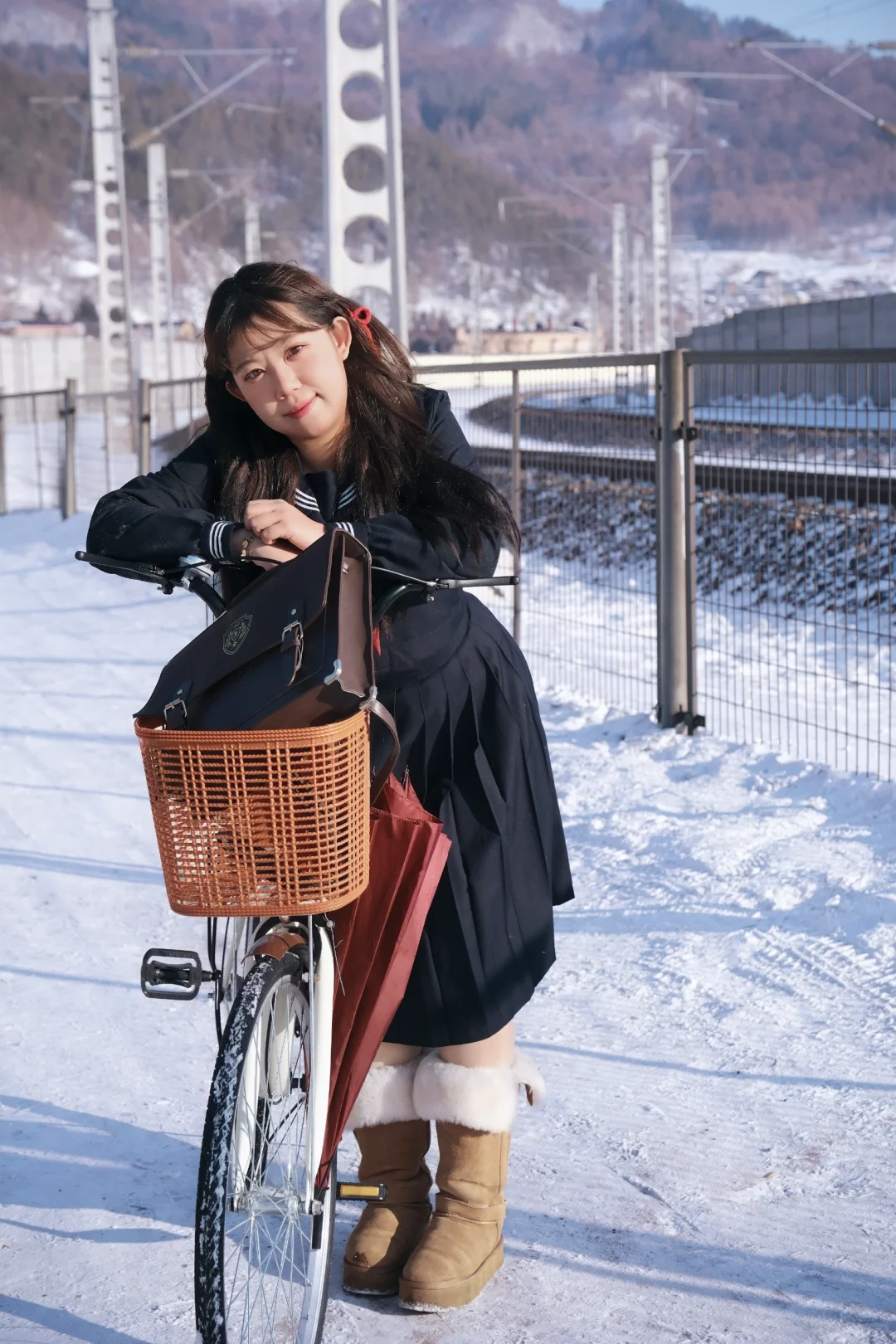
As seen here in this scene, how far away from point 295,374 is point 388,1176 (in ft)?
4.63

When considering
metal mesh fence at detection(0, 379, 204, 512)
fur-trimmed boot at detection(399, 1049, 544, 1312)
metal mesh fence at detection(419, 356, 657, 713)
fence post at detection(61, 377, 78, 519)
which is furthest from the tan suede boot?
fence post at detection(61, 377, 78, 519)

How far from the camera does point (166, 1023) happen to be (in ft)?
13.9

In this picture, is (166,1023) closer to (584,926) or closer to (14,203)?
(584,926)

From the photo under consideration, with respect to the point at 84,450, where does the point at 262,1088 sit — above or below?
below

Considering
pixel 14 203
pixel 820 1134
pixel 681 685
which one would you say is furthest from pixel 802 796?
pixel 14 203

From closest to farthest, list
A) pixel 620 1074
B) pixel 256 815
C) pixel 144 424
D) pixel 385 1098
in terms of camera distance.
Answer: pixel 256 815, pixel 385 1098, pixel 620 1074, pixel 144 424

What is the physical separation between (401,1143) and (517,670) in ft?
2.83

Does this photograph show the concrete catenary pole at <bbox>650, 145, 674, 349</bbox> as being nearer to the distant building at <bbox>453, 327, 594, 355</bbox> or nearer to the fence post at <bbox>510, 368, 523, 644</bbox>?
the fence post at <bbox>510, 368, 523, 644</bbox>

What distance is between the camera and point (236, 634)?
229 centimetres

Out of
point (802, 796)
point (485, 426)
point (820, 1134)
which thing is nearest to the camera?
point (820, 1134)

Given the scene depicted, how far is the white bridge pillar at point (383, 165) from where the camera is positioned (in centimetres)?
2855

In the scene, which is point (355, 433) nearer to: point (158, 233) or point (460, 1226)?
point (460, 1226)

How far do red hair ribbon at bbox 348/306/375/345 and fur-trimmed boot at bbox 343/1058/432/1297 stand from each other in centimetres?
125

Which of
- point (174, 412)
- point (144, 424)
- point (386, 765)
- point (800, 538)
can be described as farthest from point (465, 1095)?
point (174, 412)
